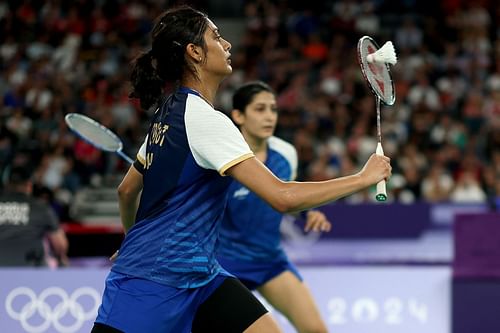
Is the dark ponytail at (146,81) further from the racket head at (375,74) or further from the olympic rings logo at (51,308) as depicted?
the olympic rings logo at (51,308)

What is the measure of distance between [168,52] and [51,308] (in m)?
3.82

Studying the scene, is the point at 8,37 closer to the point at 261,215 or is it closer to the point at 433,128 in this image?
the point at 433,128

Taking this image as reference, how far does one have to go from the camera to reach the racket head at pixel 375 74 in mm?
3996

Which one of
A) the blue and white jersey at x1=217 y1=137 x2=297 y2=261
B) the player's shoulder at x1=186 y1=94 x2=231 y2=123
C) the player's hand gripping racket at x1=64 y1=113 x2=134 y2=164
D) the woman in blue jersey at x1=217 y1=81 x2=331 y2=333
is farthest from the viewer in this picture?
the blue and white jersey at x1=217 y1=137 x2=297 y2=261

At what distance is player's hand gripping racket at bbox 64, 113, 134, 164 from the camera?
17.4ft

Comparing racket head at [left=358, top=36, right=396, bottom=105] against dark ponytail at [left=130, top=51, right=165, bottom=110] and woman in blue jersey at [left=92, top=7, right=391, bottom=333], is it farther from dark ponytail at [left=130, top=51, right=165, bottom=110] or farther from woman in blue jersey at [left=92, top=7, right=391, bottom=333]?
dark ponytail at [left=130, top=51, right=165, bottom=110]

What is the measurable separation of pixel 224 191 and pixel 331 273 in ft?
12.6

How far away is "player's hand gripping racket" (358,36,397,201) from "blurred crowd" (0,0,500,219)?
775 centimetres

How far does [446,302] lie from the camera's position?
7.29m

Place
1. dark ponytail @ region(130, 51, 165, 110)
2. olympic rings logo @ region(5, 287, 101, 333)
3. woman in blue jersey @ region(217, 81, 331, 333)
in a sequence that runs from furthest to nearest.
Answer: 1. olympic rings logo @ region(5, 287, 101, 333)
2. woman in blue jersey @ region(217, 81, 331, 333)
3. dark ponytail @ region(130, 51, 165, 110)

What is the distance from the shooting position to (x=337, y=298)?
7402 millimetres

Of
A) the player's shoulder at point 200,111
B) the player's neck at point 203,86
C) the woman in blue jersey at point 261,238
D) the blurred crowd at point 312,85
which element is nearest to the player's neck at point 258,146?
the woman in blue jersey at point 261,238

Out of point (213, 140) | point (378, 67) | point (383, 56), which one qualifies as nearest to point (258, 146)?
point (378, 67)

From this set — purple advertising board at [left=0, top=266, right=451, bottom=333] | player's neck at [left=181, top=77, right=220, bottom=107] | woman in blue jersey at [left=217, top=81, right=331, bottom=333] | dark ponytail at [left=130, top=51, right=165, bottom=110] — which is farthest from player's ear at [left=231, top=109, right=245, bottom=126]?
player's neck at [left=181, top=77, right=220, bottom=107]
